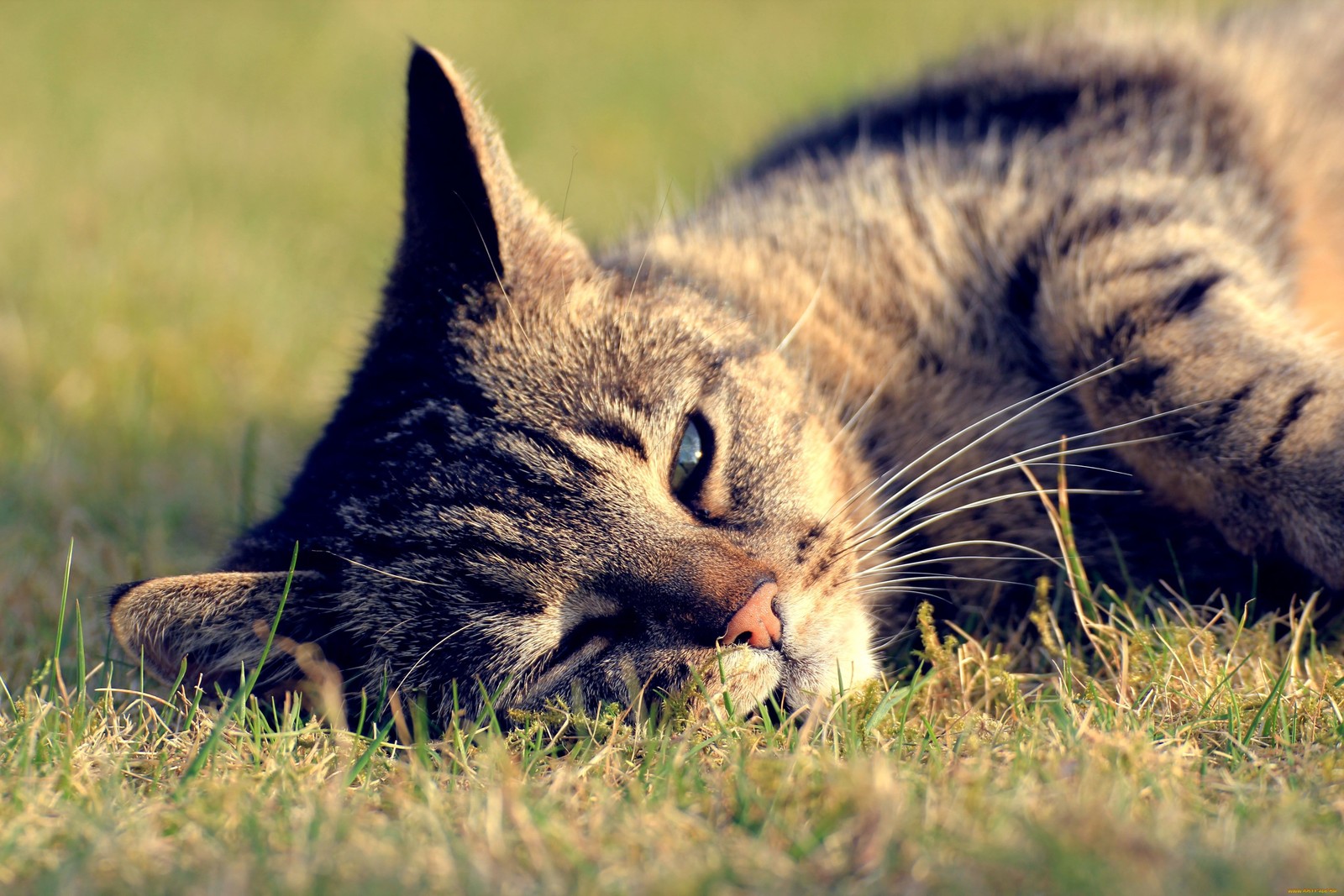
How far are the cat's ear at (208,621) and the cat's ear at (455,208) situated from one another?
65 centimetres

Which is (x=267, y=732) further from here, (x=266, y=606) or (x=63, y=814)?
(x=63, y=814)

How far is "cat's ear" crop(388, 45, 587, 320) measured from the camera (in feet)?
7.23

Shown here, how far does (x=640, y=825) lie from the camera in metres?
1.52

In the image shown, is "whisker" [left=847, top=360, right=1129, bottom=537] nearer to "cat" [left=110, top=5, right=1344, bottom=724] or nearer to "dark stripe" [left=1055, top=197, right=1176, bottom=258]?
"cat" [left=110, top=5, right=1344, bottom=724]

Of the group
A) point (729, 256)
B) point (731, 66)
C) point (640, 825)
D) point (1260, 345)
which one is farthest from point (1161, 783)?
point (731, 66)

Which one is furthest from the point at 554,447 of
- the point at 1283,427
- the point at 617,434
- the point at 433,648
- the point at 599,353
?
the point at 1283,427

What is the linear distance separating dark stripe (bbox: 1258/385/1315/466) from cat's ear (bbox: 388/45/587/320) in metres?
1.33

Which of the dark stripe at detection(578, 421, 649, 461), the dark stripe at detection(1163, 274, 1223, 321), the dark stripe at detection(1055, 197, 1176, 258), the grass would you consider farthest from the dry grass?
the dark stripe at detection(1055, 197, 1176, 258)

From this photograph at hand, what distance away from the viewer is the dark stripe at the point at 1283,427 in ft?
6.63

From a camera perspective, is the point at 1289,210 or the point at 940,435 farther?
the point at 1289,210

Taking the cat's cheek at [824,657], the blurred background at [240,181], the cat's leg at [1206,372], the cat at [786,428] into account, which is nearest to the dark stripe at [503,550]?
the cat at [786,428]

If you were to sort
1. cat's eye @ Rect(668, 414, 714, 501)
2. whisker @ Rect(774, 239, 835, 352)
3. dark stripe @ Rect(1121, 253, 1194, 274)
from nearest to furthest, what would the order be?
1. cat's eye @ Rect(668, 414, 714, 501)
2. dark stripe @ Rect(1121, 253, 1194, 274)
3. whisker @ Rect(774, 239, 835, 352)

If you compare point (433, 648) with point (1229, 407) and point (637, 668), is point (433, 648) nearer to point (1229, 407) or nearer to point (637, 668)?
point (637, 668)

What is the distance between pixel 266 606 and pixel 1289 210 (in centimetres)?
255
